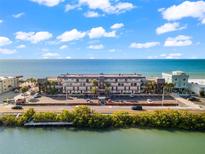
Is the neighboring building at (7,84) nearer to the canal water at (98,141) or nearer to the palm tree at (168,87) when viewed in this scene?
the canal water at (98,141)

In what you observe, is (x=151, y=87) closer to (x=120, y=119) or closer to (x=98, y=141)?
(x=120, y=119)

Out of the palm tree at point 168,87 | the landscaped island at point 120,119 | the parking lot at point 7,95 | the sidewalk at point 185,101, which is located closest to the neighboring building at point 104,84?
the palm tree at point 168,87

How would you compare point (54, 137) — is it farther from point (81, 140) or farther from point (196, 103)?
point (196, 103)

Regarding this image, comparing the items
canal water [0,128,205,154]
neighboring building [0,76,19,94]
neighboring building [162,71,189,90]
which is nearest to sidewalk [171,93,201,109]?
neighboring building [162,71,189,90]

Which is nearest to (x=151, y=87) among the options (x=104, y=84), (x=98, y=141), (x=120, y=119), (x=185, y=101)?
(x=185, y=101)

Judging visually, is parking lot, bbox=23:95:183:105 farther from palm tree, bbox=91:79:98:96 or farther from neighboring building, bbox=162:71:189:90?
neighboring building, bbox=162:71:189:90

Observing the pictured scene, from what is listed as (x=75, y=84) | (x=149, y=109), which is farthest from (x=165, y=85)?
(x=75, y=84)
